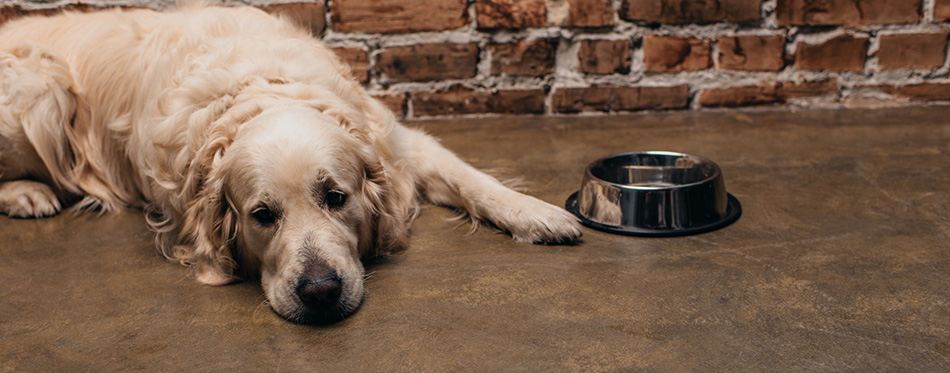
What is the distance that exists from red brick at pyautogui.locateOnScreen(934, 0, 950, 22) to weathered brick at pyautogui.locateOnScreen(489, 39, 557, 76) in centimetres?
155

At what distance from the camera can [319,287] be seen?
1448 mm

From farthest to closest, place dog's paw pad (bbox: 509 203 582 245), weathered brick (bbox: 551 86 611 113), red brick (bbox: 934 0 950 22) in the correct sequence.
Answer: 1. weathered brick (bbox: 551 86 611 113)
2. red brick (bbox: 934 0 950 22)
3. dog's paw pad (bbox: 509 203 582 245)

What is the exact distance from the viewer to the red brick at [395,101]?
305cm

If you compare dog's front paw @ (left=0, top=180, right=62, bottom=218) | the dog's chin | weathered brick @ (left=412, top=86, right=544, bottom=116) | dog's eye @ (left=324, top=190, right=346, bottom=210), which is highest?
weathered brick @ (left=412, top=86, right=544, bottom=116)

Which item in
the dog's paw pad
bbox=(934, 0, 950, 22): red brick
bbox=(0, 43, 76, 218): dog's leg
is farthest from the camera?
bbox=(934, 0, 950, 22): red brick

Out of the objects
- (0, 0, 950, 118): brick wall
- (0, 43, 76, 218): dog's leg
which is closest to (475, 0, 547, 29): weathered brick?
(0, 0, 950, 118): brick wall

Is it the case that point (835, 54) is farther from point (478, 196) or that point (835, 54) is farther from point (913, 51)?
point (478, 196)

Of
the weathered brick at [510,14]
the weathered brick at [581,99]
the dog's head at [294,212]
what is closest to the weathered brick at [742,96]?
the weathered brick at [581,99]

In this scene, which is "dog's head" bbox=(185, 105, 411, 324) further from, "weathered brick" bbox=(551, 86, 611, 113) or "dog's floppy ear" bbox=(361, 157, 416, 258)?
"weathered brick" bbox=(551, 86, 611, 113)

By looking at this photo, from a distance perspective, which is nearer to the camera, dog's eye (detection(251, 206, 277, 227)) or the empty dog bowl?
dog's eye (detection(251, 206, 277, 227))

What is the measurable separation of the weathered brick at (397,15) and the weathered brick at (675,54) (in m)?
0.79

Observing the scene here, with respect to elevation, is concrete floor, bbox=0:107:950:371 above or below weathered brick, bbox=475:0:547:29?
below

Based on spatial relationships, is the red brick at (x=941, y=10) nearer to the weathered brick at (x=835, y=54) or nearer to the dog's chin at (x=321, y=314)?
the weathered brick at (x=835, y=54)

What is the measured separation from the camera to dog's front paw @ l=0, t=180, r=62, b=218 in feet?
7.13
